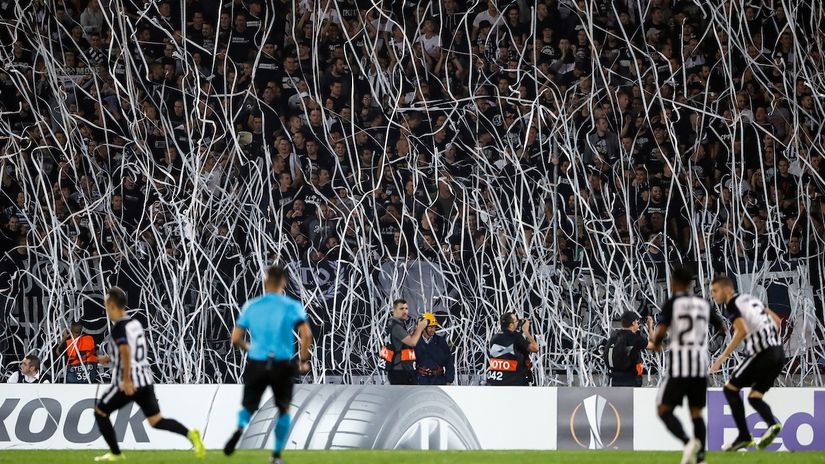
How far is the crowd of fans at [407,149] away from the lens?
15.1m

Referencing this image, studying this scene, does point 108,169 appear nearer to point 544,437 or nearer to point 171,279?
point 171,279

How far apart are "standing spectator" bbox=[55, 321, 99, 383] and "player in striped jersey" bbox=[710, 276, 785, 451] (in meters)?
8.14

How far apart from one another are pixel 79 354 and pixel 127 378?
5487 mm

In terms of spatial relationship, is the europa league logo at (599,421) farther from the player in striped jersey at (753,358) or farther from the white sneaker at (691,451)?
the white sneaker at (691,451)

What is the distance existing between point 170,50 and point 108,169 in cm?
213

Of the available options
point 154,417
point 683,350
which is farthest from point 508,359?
point 683,350

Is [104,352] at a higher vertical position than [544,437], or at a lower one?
higher

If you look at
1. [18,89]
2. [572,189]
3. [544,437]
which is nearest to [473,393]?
[544,437]

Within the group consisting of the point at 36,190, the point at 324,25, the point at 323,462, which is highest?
the point at 324,25

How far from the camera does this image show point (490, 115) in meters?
16.9

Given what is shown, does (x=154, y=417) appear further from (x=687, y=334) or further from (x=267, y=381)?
(x=687, y=334)

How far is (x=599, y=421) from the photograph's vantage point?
1240 centimetres

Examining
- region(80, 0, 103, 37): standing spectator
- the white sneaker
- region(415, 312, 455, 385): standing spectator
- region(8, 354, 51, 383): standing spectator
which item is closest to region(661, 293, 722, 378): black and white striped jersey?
the white sneaker

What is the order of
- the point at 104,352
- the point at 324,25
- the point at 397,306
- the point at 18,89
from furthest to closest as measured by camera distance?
the point at 324,25 < the point at 18,89 < the point at 104,352 < the point at 397,306
